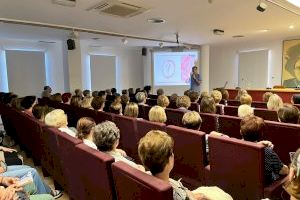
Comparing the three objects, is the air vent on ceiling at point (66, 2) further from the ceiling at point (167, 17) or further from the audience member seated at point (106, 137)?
the audience member seated at point (106, 137)

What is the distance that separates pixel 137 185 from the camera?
1235 mm

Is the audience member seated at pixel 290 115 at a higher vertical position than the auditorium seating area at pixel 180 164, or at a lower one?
higher

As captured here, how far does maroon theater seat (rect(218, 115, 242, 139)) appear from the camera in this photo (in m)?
2.97

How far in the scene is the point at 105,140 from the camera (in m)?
1.95

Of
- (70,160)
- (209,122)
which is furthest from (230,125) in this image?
(70,160)

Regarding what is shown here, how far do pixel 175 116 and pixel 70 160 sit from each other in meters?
2.04

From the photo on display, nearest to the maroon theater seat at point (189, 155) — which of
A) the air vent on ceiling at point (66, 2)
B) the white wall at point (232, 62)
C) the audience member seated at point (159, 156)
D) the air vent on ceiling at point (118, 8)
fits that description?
the audience member seated at point (159, 156)

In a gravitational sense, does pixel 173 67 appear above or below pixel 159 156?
Result: above

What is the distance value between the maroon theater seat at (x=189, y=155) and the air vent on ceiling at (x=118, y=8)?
8.08 ft

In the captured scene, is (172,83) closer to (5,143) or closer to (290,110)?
(5,143)

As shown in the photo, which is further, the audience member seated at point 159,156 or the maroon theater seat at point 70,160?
the maroon theater seat at point 70,160

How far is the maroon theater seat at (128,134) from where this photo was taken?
3.14 meters

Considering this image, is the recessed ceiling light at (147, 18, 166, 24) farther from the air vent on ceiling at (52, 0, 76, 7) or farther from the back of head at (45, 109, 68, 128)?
the back of head at (45, 109, 68, 128)

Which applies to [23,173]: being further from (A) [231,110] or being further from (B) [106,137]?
(A) [231,110]
